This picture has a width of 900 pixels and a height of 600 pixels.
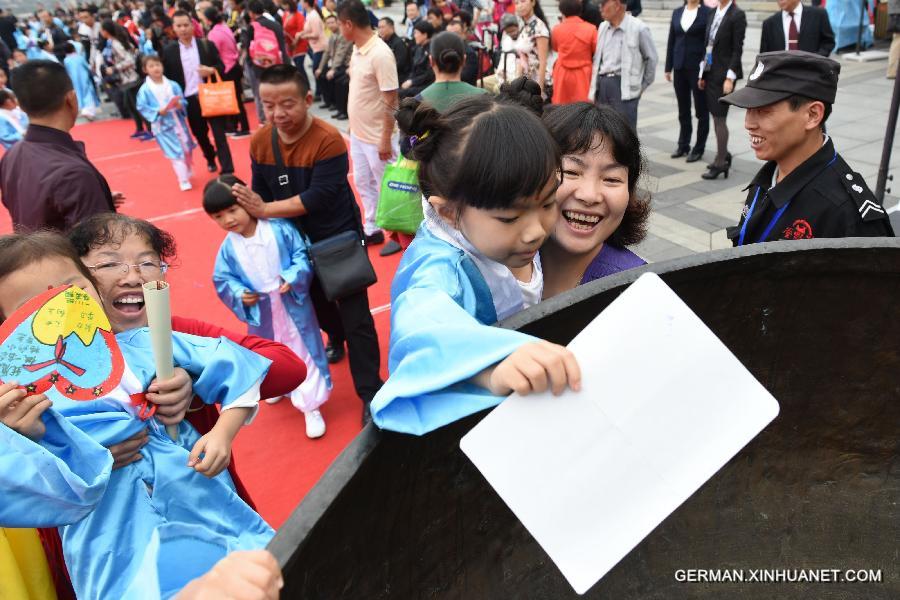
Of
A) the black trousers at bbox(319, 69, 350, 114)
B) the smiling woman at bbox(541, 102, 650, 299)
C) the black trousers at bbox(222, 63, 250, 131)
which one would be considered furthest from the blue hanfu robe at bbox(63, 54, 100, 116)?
the smiling woman at bbox(541, 102, 650, 299)

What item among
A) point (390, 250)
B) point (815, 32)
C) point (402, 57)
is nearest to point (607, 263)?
point (390, 250)

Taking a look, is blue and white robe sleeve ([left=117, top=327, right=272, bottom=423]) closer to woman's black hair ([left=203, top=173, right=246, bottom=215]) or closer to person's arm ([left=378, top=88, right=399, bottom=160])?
woman's black hair ([left=203, top=173, right=246, bottom=215])

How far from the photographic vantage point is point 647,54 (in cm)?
619

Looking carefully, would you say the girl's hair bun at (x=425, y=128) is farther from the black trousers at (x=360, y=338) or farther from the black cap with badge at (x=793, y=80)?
the black trousers at (x=360, y=338)

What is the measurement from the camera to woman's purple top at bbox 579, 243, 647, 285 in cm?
195

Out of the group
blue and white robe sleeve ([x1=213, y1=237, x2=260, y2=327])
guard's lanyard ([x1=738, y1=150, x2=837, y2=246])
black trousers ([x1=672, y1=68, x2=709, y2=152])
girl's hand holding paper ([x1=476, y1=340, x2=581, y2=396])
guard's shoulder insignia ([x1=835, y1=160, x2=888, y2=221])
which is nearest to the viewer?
girl's hand holding paper ([x1=476, y1=340, x2=581, y2=396])

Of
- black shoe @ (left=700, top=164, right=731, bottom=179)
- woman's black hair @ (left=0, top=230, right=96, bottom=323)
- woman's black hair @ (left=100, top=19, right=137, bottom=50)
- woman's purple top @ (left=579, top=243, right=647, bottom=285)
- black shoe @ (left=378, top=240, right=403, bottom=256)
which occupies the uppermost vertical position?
woman's black hair @ (left=100, top=19, right=137, bottom=50)

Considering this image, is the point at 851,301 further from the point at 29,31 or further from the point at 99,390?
the point at 29,31

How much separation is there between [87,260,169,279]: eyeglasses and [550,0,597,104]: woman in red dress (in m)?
5.34

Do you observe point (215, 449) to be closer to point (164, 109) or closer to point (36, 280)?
point (36, 280)

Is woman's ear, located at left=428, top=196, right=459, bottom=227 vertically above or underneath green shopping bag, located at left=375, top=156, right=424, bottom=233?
above

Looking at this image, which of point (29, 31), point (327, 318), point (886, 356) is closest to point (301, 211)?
point (327, 318)

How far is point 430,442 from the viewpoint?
1237mm

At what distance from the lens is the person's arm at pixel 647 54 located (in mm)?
6125
